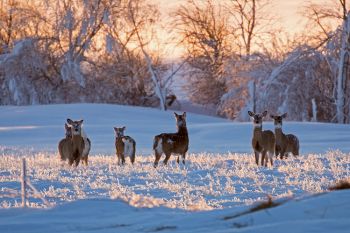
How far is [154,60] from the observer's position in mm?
55375

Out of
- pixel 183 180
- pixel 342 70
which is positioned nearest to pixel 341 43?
pixel 342 70

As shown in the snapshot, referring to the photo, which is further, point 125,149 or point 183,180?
point 125,149

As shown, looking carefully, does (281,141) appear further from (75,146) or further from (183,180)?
(183,180)

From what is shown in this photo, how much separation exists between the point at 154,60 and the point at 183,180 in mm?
41043

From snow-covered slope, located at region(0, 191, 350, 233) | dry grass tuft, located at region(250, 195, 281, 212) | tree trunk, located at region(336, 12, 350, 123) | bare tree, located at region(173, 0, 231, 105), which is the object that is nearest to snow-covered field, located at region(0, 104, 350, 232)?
snow-covered slope, located at region(0, 191, 350, 233)

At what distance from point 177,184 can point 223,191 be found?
3.50 ft

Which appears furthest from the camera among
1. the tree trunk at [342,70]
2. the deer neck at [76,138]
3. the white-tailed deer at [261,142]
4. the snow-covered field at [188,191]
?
the tree trunk at [342,70]

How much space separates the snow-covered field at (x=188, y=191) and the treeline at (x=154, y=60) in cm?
940

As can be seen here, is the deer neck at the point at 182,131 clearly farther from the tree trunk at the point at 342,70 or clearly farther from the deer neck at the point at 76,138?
the tree trunk at the point at 342,70

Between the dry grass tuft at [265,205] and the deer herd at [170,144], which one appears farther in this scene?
the deer herd at [170,144]

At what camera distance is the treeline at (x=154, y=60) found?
4259 centimetres

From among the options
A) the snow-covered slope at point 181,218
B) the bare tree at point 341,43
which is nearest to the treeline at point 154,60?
the bare tree at point 341,43

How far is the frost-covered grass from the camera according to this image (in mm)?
11805

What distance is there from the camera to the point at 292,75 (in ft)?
142
